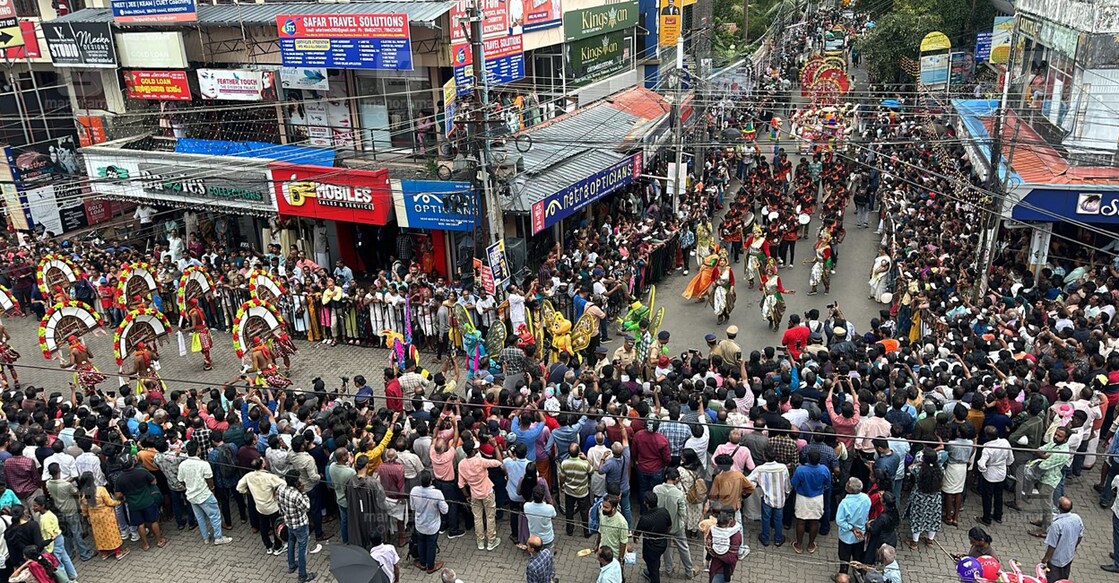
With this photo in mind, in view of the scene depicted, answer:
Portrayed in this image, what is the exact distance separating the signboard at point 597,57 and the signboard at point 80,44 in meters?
12.6

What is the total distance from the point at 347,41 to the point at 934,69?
2162 centimetres

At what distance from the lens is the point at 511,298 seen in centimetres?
1524

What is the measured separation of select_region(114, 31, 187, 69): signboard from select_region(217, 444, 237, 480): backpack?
547 inches

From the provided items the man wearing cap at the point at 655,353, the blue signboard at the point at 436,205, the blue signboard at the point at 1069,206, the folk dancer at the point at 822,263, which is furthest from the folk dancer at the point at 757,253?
the blue signboard at the point at 436,205

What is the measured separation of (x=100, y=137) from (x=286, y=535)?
16820mm

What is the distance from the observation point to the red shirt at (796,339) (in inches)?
535

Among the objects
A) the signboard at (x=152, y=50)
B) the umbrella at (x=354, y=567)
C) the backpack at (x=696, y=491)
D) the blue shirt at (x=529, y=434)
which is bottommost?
the backpack at (x=696, y=491)

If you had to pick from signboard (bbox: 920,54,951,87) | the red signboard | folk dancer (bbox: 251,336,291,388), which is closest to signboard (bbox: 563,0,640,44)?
the red signboard

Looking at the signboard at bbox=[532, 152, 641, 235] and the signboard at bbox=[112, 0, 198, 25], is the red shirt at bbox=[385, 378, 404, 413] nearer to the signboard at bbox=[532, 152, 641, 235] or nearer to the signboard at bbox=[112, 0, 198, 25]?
the signboard at bbox=[532, 152, 641, 235]

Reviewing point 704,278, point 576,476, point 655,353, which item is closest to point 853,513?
point 576,476

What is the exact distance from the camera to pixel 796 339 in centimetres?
1366

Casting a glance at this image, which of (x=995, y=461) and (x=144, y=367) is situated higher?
(x=995, y=461)

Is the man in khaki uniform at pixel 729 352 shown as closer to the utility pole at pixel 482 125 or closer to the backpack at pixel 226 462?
the utility pole at pixel 482 125

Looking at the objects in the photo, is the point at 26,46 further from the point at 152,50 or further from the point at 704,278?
the point at 704,278
